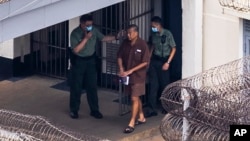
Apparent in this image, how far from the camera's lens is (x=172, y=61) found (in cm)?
1672

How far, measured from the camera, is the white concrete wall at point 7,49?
18.7 meters

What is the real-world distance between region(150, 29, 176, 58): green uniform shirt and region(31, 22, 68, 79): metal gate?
8.42 feet

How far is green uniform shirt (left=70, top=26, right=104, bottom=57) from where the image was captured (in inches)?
621

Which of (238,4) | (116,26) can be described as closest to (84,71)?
(116,26)

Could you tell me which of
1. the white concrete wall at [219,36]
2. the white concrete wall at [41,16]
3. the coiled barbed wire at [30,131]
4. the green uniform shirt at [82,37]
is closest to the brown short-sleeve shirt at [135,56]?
the green uniform shirt at [82,37]

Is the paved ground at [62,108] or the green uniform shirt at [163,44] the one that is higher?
the green uniform shirt at [163,44]

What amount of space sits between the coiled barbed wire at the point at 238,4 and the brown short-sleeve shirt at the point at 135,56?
4.25 feet

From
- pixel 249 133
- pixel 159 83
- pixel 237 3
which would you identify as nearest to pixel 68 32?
pixel 159 83

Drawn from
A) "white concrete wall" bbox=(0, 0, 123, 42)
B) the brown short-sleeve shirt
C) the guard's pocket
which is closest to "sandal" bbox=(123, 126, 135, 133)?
the brown short-sleeve shirt

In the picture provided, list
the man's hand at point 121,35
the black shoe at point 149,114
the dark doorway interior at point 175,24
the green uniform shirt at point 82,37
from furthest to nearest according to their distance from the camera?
1. the dark doorway interior at point 175,24
2. the black shoe at point 149,114
3. the man's hand at point 121,35
4. the green uniform shirt at point 82,37

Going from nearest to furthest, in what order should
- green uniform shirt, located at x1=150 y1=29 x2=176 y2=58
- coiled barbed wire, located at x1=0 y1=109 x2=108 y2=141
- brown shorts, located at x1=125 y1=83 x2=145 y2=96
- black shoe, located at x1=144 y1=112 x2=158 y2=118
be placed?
coiled barbed wire, located at x1=0 y1=109 x2=108 y2=141
brown shorts, located at x1=125 y1=83 x2=145 y2=96
green uniform shirt, located at x1=150 y1=29 x2=176 y2=58
black shoe, located at x1=144 y1=112 x2=158 y2=118

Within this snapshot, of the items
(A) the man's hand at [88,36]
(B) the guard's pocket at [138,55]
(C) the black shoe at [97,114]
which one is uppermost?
(A) the man's hand at [88,36]

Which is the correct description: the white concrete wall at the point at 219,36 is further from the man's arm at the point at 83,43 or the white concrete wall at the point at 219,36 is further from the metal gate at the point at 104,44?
the man's arm at the point at 83,43

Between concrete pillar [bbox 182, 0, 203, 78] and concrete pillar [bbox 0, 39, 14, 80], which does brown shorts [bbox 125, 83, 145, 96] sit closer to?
concrete pillar [bbox 182, 0, 203, 78]
